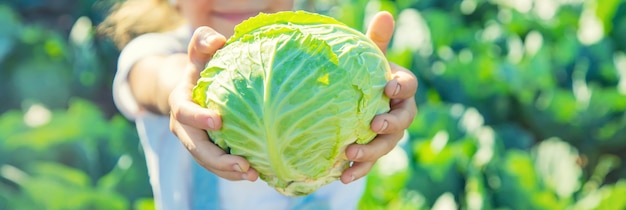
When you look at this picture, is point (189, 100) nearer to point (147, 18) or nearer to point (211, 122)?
point (211, 122)

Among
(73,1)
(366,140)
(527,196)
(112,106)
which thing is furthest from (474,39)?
(366,140)

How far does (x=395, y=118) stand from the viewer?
6.13 ft

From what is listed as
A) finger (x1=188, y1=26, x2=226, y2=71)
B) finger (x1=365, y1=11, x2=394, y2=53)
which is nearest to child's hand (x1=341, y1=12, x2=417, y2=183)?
finger (x1=365, y1=11, x2=394, y2=53)

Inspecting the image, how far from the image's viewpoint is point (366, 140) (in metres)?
1.84

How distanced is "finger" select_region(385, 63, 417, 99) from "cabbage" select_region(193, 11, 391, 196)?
0.02 meters

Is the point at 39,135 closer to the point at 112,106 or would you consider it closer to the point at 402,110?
the point at 112,106

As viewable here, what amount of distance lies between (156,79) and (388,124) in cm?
71

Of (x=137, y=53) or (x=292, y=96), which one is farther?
(x=137, y=53)

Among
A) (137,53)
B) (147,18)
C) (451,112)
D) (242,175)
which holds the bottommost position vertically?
(451,112)

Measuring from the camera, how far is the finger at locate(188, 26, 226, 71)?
1.88 meters

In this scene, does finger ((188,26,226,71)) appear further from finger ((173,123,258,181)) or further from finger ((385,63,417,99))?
finger ((385,63,417,99))

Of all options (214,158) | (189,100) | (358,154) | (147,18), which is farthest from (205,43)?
(147,18)

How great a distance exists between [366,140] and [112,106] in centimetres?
358

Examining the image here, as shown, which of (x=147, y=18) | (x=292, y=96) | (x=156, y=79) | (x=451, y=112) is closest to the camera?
(x=292, y=96)
